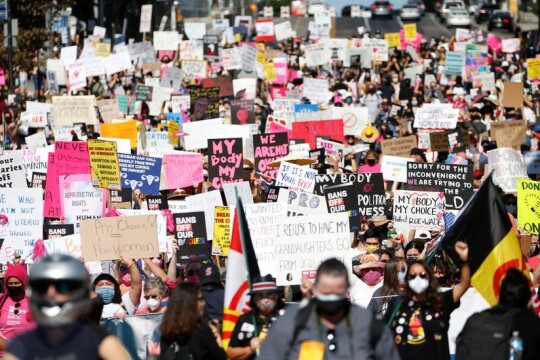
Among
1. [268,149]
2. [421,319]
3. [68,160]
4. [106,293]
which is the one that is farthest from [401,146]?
[421,319]

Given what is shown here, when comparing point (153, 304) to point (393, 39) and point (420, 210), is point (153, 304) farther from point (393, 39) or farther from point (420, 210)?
point (393, 39)

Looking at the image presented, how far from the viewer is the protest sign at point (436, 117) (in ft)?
68.6

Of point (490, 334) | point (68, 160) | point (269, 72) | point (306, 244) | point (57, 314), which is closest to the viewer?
point (57, 314)

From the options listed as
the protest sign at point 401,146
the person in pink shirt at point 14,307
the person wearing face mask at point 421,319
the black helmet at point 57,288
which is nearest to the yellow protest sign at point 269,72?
the protest sign at point 401,146

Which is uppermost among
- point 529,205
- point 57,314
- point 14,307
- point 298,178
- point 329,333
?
point 57,314

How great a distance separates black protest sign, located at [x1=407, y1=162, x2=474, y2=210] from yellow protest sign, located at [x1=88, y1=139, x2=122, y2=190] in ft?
10.9

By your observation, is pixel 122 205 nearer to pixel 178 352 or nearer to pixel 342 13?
pixel 178 352

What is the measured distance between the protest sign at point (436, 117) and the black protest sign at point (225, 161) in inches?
229

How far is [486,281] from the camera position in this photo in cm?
822

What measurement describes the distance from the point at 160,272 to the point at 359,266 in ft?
4.94

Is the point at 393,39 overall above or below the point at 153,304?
below

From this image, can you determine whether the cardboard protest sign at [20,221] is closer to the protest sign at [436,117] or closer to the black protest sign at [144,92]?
the protest sign at [436,117]

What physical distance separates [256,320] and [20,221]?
6.08 meters

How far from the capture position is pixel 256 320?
23.0ft
